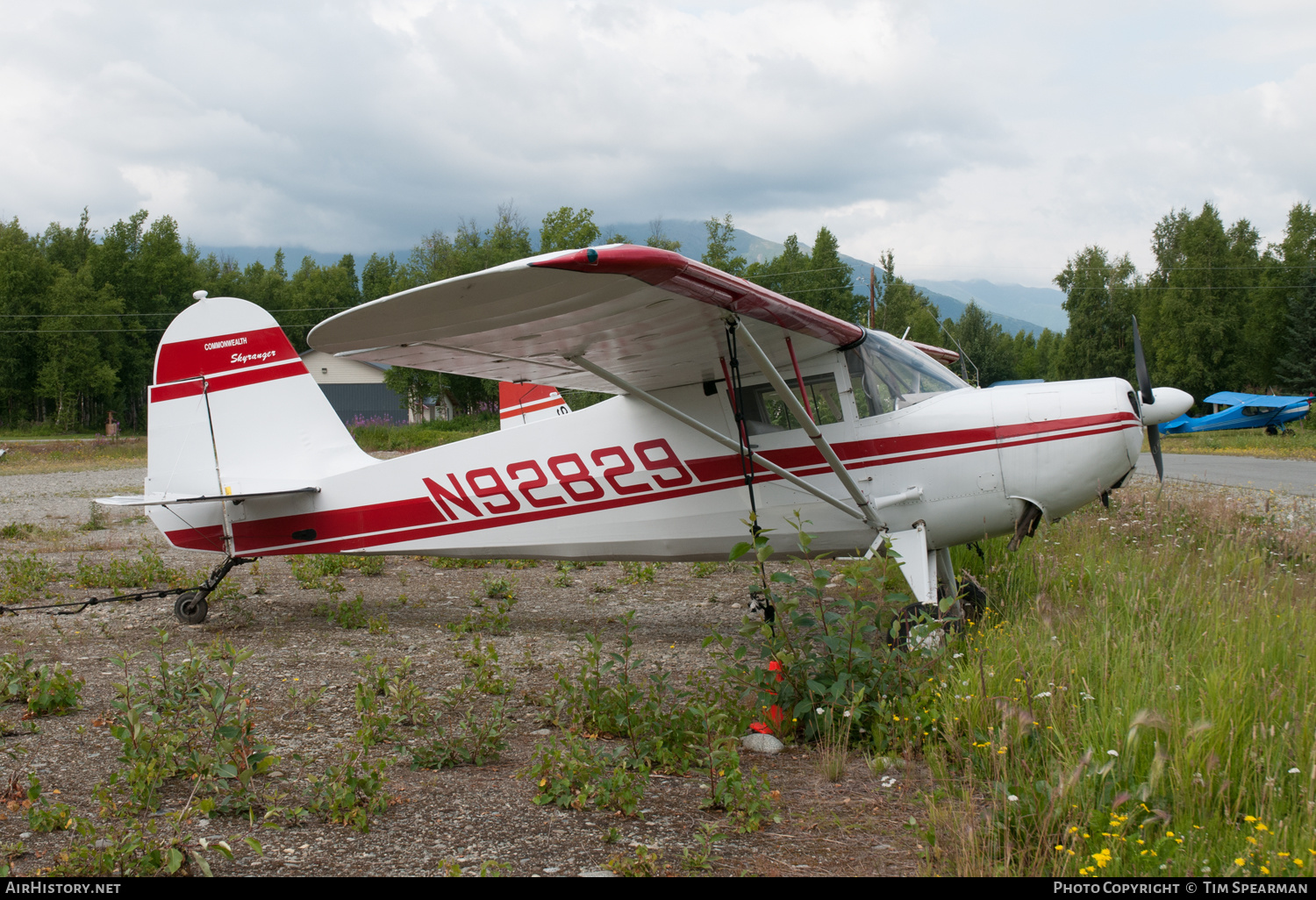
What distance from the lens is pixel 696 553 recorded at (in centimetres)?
674

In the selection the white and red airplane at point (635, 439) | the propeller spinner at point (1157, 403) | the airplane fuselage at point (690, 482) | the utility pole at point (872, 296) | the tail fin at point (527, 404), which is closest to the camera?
the white and red airplane at point (635, 439)

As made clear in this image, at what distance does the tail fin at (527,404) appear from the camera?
12.4 m

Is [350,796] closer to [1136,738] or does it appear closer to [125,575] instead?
[1136,738]

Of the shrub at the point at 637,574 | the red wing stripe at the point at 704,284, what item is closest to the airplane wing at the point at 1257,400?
the shrub at the point at 637,574

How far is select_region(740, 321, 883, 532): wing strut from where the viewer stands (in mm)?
5094

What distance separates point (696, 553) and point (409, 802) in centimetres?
356

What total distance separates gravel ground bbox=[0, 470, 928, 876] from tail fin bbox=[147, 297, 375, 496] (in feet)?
4.30

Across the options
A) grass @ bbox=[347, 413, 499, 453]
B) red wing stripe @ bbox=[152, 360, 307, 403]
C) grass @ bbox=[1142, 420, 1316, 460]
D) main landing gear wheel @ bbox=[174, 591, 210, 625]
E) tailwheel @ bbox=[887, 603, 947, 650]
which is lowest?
grass @ bbox=[1142, 420, 1316, 460]

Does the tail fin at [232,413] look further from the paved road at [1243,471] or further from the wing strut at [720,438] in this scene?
the paved road at [1243,471]

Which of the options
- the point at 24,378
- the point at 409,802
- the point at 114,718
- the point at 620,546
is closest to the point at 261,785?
the point at 409,802

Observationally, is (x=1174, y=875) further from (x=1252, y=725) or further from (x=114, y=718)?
(x=114, y=718)

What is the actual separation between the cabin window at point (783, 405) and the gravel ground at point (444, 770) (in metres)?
1.86

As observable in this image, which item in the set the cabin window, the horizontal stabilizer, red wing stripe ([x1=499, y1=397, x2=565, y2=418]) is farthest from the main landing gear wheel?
red wing stripe ([x1=499, y1=397, x2=565, y2=418])

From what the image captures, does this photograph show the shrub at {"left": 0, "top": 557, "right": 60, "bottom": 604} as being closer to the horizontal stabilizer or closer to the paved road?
the horizontal stabilizer
